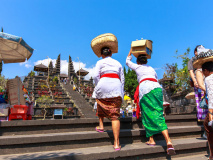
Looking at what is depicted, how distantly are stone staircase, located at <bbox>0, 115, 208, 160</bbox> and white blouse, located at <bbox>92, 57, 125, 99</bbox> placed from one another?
0.68 meters

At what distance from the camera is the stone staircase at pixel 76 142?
2300 millimetres

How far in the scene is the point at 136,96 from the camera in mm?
3604

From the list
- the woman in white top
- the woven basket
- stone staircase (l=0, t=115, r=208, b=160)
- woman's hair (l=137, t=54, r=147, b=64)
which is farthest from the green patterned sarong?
the woven basket

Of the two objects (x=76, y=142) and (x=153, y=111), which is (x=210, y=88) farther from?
(x=76, y=142)

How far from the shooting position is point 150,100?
2.87m

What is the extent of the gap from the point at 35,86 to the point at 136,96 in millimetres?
21594

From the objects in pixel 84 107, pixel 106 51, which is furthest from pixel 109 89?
pixel 84 107

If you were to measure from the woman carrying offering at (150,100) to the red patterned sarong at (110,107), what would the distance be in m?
0.52

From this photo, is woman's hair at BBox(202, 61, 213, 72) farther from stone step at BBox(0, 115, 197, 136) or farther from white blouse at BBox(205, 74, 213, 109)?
stone step at BBox(0, 115, 197, 136)

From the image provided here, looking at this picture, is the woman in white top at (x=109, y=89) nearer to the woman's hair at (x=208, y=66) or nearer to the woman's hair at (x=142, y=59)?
the woman's hair at (x=142, y=59)

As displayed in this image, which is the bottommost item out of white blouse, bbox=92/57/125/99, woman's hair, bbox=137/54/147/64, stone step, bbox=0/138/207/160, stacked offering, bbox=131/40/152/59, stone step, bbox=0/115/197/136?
stone step, bbox=0/138/207/160

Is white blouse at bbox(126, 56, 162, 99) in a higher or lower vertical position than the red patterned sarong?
higher

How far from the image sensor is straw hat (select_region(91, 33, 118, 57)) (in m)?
2.95

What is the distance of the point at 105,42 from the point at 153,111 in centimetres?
149
